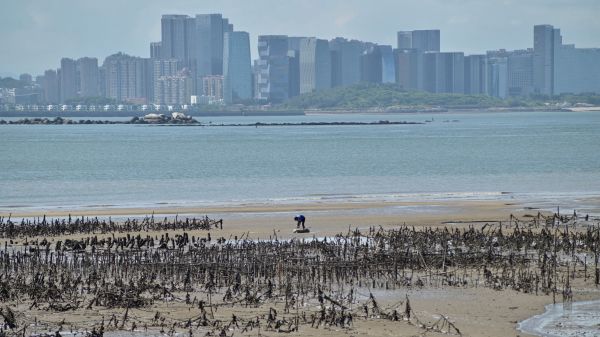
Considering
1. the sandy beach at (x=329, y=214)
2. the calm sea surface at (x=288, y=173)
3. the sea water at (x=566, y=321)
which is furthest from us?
the calm sea surface at (x=288, y=173)

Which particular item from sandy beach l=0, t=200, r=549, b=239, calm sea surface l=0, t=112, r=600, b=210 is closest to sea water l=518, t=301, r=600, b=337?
sandy beach l=0, t=200, r=549, b=239

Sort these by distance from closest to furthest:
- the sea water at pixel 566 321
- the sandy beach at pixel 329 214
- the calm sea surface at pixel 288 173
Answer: the sea water at pixel 566 321 < the sandy beach at pixel 329 214 < the calm sea surface at pixel 288 173

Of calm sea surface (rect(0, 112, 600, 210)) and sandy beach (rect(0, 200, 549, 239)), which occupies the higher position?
sandy beach (rect(0, 200, 549, 239))

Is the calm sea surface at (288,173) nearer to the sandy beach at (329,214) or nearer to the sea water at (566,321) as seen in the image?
the sandy beach at (329,214)

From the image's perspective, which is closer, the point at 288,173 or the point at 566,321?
the point at 566,321

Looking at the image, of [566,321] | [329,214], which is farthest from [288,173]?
[566,321]

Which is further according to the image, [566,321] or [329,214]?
[329,214]

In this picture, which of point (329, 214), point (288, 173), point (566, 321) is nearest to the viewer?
point (566, 321)

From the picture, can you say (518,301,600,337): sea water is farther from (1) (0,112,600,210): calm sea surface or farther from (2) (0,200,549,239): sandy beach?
(1) (0,112,600,210): calm sea surface

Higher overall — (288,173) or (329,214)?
(329,214)

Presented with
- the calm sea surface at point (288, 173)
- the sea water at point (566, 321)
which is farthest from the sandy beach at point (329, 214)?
the sea water at point (566, 321)

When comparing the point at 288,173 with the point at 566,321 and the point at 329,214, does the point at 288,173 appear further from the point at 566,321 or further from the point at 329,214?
the point at 566,321

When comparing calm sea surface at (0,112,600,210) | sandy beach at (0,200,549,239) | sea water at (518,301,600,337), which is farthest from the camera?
calm sea surface at (0,112,600,210)

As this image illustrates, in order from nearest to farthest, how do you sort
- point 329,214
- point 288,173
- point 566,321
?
point 566,321, point 329,214, point 288,173
